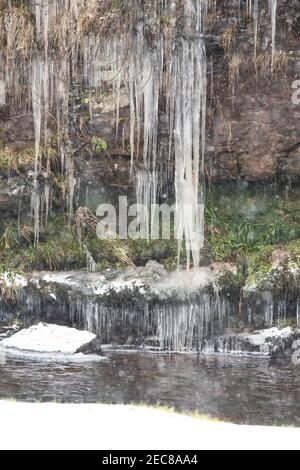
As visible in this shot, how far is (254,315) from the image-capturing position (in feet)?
43.9

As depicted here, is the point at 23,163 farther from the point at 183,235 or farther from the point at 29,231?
the point at 183,235

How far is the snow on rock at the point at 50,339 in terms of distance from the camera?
41.6 feet

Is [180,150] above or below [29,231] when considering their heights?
above

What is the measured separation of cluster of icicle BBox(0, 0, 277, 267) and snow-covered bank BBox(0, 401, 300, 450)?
651cm

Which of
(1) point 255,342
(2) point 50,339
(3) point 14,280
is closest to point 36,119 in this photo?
(3) point 14,280

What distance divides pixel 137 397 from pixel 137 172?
5.76 meters

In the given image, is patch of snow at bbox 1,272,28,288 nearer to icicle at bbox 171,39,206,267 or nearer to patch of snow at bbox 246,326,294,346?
icicle at bbox 171,39,206,267

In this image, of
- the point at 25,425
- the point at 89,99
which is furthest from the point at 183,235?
the point at 25,425

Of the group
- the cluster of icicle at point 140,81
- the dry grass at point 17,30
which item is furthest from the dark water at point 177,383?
the dry grass at point 17,30

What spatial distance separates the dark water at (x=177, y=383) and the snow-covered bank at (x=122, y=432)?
6.41 feet

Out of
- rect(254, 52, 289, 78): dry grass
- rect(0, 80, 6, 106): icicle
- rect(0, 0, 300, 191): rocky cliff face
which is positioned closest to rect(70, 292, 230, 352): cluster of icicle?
rect(0, 0, 300, 191): rocky cliff face

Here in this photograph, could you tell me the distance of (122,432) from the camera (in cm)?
668

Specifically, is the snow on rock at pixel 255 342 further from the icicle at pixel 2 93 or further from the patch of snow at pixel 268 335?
the icicle at pixel 2 93

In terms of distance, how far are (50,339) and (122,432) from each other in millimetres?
6462
